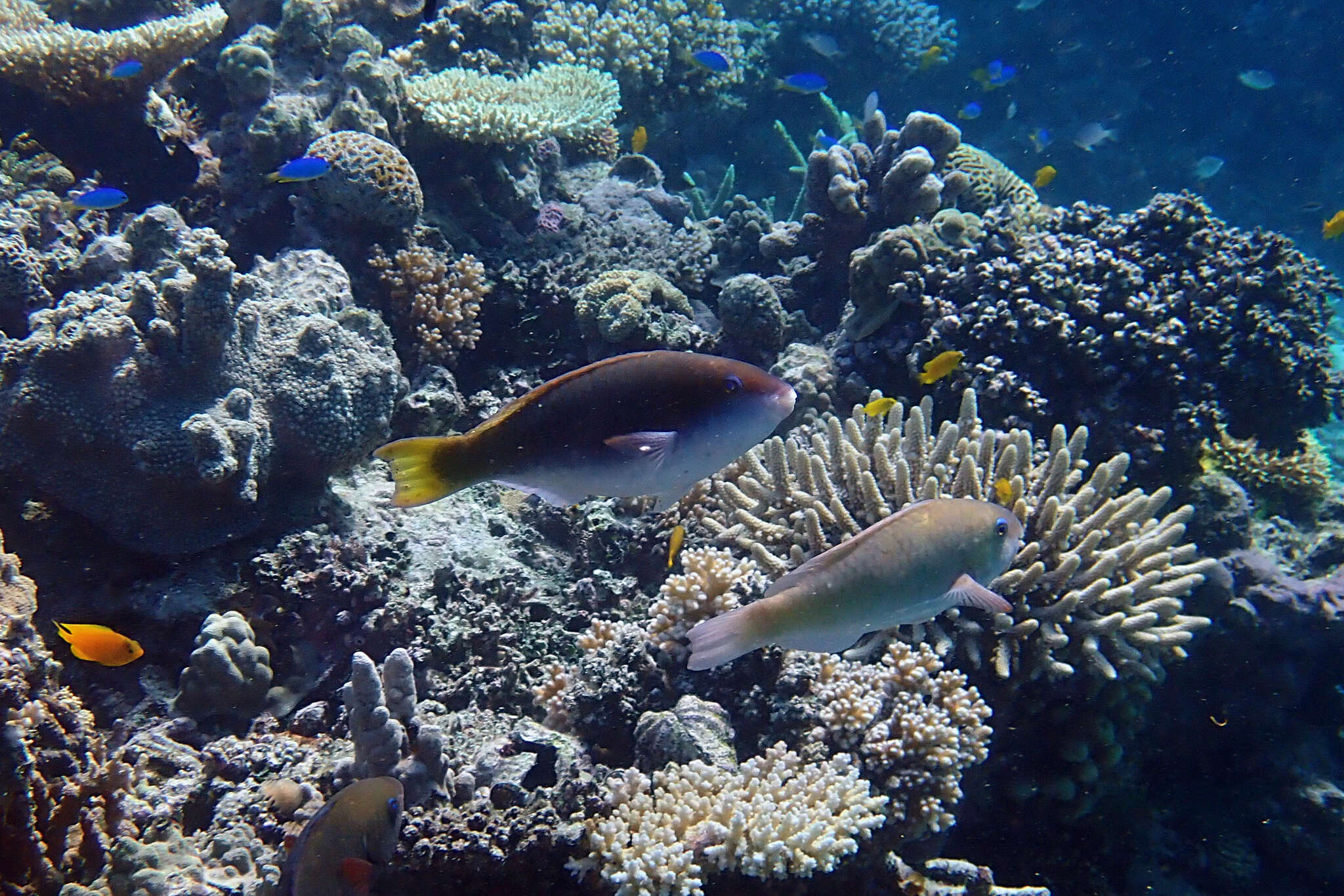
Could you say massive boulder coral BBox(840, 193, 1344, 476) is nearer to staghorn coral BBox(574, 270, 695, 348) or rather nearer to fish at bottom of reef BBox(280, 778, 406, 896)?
staghorn coral BBox(574, 270, 695, 348)

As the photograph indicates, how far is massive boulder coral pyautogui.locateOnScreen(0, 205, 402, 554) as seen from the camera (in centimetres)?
354

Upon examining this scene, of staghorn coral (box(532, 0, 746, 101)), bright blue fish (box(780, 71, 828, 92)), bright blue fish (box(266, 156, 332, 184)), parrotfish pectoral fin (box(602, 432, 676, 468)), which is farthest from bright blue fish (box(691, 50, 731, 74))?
parrotfish pectoral fin (box(602, 432, 676, 468))

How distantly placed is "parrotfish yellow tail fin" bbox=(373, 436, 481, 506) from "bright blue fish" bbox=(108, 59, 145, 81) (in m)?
6.12

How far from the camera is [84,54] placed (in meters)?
5.80

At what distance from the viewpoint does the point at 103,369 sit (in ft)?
11.8

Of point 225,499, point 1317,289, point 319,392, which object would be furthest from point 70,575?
point 1317,289

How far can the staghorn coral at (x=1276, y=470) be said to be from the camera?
645 cm

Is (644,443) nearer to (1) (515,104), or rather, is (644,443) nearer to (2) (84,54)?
(1) (515,104)

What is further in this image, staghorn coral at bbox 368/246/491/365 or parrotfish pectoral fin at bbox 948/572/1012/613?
staghorn coral at bbox 368/246/491/365

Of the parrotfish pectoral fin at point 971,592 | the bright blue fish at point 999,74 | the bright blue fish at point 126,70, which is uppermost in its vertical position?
the bright blue fish at point 999,74

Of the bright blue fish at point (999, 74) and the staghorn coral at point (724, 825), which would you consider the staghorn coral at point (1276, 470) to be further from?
the bright blue fish at point (999, 74)

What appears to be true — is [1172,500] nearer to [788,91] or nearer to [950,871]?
[950,871]

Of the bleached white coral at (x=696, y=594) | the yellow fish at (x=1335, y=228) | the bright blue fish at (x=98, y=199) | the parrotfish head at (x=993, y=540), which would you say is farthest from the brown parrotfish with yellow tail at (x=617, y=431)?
the yellow fish at (x=1335, y=228)

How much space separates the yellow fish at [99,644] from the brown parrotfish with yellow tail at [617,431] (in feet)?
7.43
